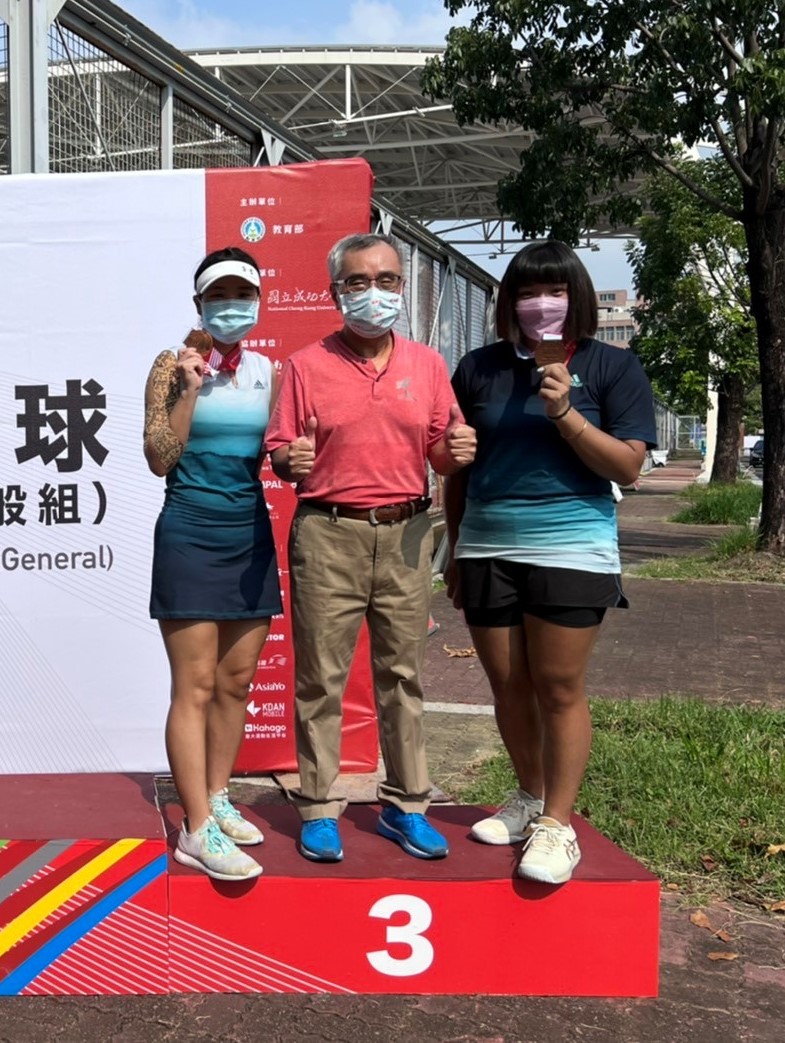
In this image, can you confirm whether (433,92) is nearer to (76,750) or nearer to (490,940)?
(76,750)

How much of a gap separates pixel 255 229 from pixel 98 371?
0.83 meters

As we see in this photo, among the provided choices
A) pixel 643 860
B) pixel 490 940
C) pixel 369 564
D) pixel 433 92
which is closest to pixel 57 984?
pixel 490 940

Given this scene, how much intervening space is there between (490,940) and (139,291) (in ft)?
9.28

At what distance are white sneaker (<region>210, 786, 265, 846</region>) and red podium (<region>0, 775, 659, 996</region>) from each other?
16 cm

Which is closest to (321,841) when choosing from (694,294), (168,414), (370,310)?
(168,414)

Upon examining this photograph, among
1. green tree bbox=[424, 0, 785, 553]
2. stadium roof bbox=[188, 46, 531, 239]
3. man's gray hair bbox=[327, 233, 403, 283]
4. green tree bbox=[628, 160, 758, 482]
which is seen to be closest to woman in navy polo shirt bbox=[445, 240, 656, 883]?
man's gray hair bbox=[327, 233, 403, 283]

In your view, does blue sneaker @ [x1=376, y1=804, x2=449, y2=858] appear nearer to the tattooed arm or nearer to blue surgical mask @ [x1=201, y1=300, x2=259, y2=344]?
the tattooed arm

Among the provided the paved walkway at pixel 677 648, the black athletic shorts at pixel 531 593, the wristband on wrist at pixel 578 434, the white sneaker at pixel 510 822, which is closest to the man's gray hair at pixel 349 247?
the wristband on wrist at pixel 578 434

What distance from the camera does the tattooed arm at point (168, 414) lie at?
10.3ft

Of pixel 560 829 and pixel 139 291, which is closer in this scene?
pixel 560 829

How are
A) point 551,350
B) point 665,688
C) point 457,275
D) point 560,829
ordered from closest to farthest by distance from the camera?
1. point 551,350
2. point 560,829
3. point 665,688
4. point 457,275

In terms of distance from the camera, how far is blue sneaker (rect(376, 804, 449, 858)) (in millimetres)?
3176

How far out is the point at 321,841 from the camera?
3168 millimetres

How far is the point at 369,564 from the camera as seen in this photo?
3.18 m
